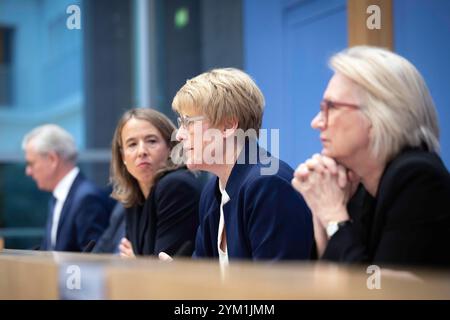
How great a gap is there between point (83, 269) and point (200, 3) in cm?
381

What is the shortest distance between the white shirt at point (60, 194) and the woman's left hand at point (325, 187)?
2217 mm

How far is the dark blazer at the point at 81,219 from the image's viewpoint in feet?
12.0

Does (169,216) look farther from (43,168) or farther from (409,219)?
(43,168)

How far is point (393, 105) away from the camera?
5.88 feet

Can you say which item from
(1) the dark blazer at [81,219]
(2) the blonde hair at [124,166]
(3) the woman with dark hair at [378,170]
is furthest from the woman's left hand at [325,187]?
(1) the dark blazer at [81,219]

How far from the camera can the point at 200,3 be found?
502cm

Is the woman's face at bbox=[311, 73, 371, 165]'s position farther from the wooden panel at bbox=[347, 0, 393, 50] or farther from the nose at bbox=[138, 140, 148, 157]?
the nose at bbox=[138, 140, 148, 157]

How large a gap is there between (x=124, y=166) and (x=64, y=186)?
1.03 metres

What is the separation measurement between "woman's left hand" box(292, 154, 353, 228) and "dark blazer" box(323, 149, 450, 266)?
0.24 feet

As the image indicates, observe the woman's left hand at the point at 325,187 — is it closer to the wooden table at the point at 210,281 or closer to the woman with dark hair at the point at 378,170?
the woman with dark hair at the point at 378,170

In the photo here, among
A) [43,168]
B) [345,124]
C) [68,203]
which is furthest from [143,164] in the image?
[43,168]

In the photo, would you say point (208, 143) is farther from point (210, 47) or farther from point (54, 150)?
point (210, 47)

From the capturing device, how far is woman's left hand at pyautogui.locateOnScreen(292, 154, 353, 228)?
185 centimetres

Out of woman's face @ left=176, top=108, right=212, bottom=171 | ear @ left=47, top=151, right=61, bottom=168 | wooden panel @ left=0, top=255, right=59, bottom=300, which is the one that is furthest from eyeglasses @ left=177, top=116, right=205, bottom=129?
ear @ left=47, top=151, right=61, bottom=168
